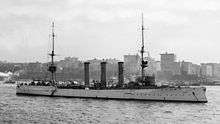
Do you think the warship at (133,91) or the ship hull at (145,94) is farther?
the warship at (133,91)

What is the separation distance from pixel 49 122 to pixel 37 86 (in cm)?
4139

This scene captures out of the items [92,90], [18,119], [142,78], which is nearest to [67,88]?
[92,90]

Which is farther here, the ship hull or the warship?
the warship

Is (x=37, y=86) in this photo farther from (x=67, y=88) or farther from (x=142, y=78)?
(x=142, y=78)

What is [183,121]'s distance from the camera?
3947 cm

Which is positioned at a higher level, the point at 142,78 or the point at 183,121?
the point at 142,78

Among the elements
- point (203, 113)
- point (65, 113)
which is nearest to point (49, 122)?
point (65, 113)

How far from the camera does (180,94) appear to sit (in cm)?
5909

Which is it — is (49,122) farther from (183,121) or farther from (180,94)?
(180,94)

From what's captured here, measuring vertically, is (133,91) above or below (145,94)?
above

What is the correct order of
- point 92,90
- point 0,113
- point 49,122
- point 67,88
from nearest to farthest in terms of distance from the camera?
point 49,122, point 0,113, point 92,90, point 67,88

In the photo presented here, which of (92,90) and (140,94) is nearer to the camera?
(140,94)

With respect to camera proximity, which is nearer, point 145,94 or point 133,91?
point 145,94

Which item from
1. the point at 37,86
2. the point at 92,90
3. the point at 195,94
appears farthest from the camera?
the point at 37,86
